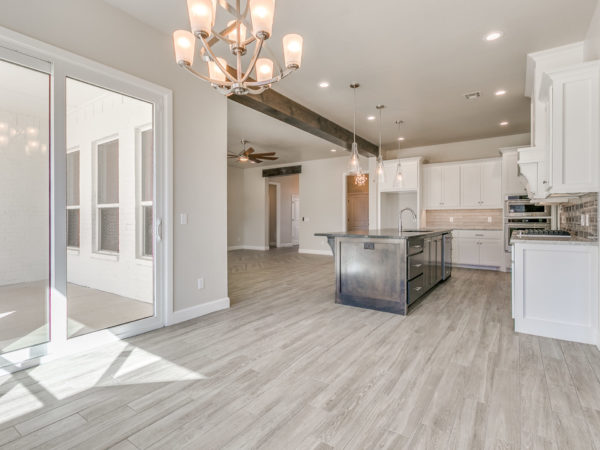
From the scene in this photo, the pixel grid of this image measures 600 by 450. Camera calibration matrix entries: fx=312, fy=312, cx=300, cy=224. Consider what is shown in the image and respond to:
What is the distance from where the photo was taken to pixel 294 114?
16.1ft

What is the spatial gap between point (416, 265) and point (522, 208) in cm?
360

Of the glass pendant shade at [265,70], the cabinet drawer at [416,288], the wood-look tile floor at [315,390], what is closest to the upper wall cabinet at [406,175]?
the cabinet drawer at [416,288]

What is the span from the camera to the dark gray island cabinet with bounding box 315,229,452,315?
11.5 ft

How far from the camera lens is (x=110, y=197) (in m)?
2.93

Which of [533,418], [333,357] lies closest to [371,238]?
[333,357]

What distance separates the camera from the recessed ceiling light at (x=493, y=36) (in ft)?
10.3

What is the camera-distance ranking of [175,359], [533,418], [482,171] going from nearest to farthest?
[533,418] < [175,359] < [482,171]

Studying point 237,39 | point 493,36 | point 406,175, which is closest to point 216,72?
point 237,39

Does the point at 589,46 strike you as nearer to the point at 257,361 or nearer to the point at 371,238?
the point at 371,238

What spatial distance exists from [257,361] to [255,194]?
8500mm

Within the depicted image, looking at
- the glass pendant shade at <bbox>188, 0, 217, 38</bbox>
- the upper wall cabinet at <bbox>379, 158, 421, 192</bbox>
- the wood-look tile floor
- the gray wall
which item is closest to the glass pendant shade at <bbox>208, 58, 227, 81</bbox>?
the glass pendant shade at <bbox>188, 0, 217, 38</bbox>

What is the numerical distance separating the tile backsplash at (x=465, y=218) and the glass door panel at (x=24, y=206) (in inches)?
275

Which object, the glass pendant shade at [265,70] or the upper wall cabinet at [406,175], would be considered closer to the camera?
the glass pendant shade at [265,70]

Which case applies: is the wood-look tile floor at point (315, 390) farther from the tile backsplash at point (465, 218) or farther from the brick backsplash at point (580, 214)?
the tile backsplash at point (465, 218)
